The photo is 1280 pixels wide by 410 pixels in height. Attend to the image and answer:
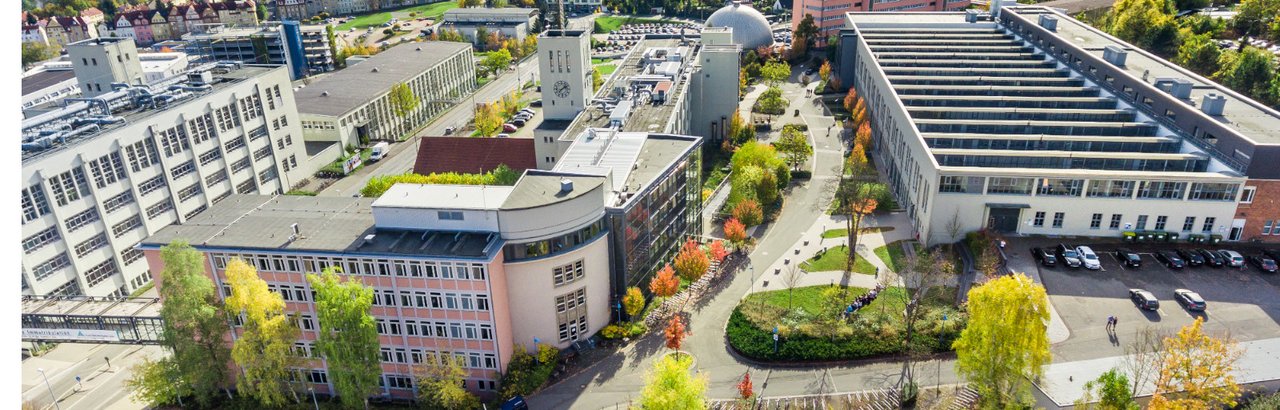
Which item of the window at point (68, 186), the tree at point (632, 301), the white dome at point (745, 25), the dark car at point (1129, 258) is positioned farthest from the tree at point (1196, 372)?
the white dome at point (745, 25)

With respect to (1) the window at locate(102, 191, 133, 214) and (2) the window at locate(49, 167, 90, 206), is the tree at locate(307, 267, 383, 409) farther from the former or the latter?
(1) the window at locate(102, 191, 133, 214)

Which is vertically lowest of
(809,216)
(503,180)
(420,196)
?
(809,216)

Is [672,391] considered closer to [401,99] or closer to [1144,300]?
[1144,300]

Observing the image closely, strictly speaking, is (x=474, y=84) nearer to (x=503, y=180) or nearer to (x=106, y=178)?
(x=503, y=180)

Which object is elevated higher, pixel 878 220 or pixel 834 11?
pixel 834 11

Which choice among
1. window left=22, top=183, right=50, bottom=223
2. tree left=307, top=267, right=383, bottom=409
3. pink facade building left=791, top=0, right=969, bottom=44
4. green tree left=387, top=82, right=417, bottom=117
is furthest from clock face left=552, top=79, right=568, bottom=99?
pink facade building left=791, top=0, right=969, bottom=44

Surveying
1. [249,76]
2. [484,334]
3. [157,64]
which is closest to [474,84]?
[157,64]

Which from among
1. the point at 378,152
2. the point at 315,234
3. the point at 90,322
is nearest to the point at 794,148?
the point at 378,152
